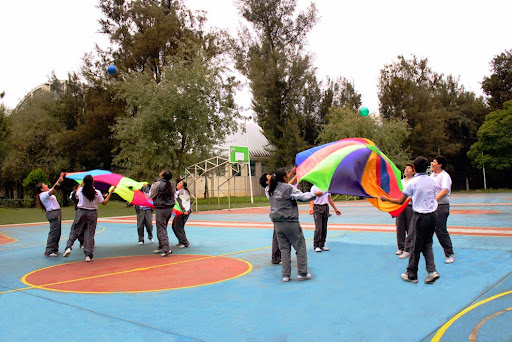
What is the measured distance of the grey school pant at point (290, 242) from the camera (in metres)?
7.13

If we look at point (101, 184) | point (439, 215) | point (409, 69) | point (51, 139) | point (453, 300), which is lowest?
point (453, 300)

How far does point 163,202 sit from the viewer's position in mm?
10312

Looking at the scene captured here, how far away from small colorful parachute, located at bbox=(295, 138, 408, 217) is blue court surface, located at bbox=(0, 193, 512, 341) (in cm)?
140

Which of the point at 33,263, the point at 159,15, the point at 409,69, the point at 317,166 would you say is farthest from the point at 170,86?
the point at 409,69

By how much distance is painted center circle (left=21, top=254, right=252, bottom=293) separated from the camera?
700cm

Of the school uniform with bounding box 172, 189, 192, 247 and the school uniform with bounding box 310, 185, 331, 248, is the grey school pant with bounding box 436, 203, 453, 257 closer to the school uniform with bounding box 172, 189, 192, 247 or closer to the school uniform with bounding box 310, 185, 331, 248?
the school uniform with bounding box 310, 185, 331, 248

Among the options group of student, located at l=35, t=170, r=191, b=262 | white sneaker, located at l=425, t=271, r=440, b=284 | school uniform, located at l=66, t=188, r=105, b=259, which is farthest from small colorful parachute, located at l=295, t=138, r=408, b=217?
school uniform, located at l=66, t=188, r=105, b=259

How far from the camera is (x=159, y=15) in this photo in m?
37.4

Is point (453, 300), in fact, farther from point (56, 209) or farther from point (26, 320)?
point (56, 209)

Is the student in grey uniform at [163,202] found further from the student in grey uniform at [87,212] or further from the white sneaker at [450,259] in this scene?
the white sneaker at [450,259]

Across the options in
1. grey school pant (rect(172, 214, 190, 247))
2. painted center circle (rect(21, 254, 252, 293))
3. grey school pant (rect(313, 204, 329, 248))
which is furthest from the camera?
grey school pant (rect(172, 214, 190, 247))

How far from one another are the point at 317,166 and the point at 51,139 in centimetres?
4277

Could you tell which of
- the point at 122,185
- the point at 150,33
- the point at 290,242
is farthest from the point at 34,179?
the point at 290,242

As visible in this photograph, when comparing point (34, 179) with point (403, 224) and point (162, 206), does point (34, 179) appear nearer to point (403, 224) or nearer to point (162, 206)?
point (162, 206)
